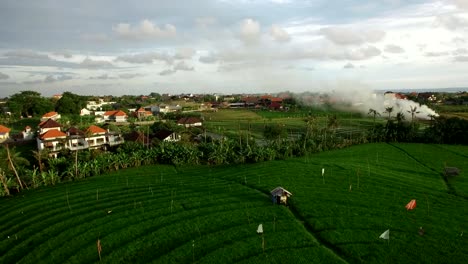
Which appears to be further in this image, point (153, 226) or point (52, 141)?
point (52, 141)

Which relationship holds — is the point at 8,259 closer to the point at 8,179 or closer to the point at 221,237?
the point at 221,237

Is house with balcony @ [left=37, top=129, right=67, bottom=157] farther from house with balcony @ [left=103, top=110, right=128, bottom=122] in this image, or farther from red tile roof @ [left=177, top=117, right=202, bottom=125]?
house with balcony @ [left=103, top=110, right=128, bottom=122]

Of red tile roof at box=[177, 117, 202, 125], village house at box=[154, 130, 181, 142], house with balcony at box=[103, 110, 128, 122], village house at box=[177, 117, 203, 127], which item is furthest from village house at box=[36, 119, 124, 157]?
house with balcony at box=[103, 110, 128, 122]

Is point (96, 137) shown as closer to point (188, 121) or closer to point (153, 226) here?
point (188, 121)

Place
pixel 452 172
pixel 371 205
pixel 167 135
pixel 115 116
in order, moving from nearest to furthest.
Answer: pixel 371 205
pixel 452 172
pixel 167 135
pixel 115 116

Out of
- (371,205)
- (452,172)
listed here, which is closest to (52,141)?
(371,205)

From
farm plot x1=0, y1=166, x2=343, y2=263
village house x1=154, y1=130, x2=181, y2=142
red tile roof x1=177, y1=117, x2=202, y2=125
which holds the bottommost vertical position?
farm plot x1=0, y1=166, x2=343, y2=263
